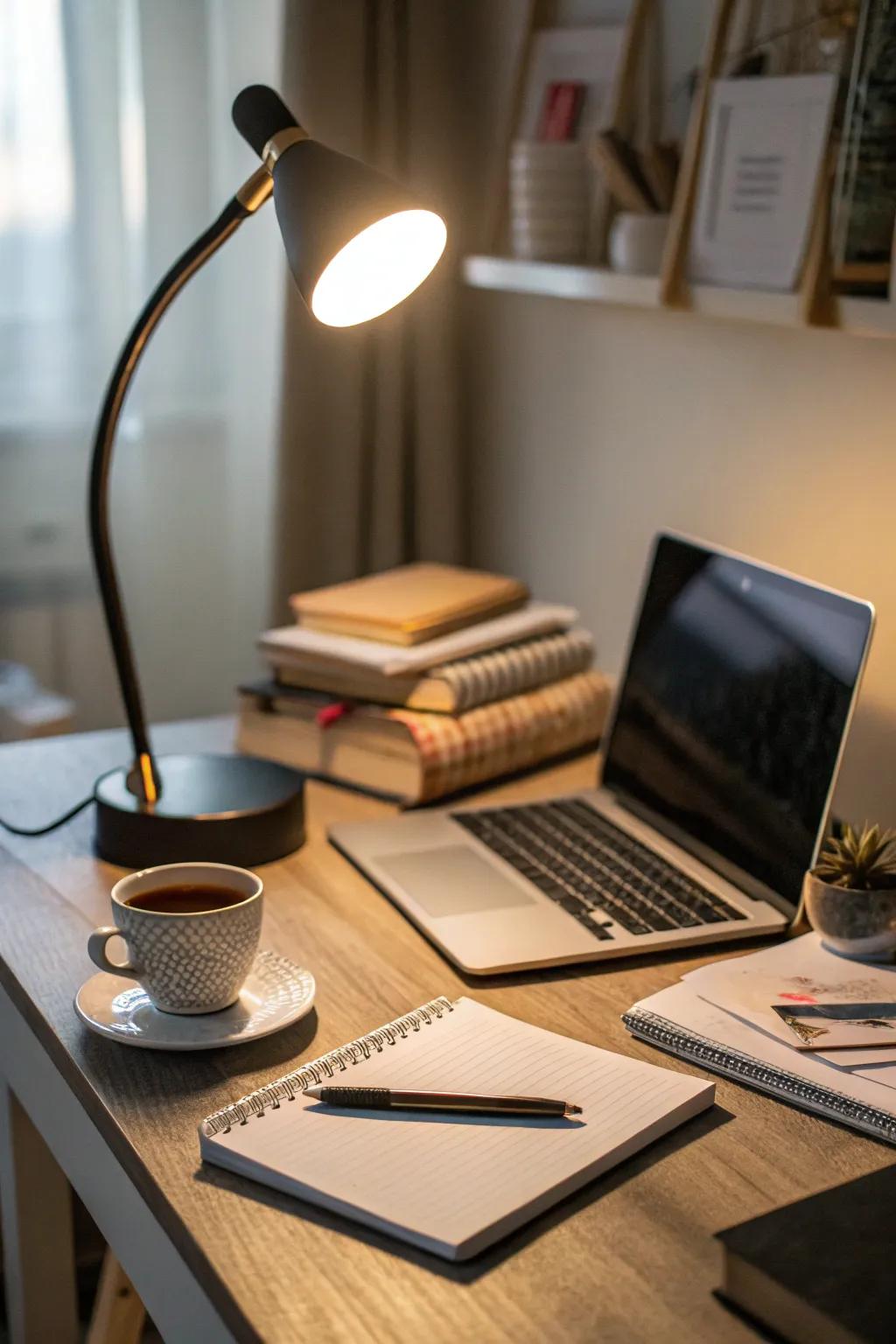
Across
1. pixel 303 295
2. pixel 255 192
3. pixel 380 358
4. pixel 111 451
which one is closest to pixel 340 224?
pixel 303 295

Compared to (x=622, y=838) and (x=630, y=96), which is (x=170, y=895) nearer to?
(x=622, y=838)

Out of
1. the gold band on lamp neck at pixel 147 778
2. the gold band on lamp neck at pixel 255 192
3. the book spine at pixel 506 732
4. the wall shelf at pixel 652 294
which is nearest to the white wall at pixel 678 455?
the wall shelf at pixel 652 294

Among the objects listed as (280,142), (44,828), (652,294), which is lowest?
(44,828)

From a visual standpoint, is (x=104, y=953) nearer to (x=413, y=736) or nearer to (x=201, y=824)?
(x=201, y=824)

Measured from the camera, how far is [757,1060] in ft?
2.81

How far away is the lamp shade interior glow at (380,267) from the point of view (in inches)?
40.9

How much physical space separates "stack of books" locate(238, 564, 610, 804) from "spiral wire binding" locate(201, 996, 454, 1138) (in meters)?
0.39

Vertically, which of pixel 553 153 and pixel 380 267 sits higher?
pixel 553 153

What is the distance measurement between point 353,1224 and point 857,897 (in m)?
0.44

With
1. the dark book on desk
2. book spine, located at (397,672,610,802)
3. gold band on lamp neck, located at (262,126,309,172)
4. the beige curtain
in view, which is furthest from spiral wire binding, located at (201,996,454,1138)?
the beige curtain

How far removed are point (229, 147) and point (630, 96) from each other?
2.02ft

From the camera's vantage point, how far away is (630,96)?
1.43 meters

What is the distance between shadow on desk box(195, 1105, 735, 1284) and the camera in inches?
27.3

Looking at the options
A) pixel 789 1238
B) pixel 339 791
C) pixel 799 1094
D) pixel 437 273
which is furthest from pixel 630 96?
pixel 789 1238
